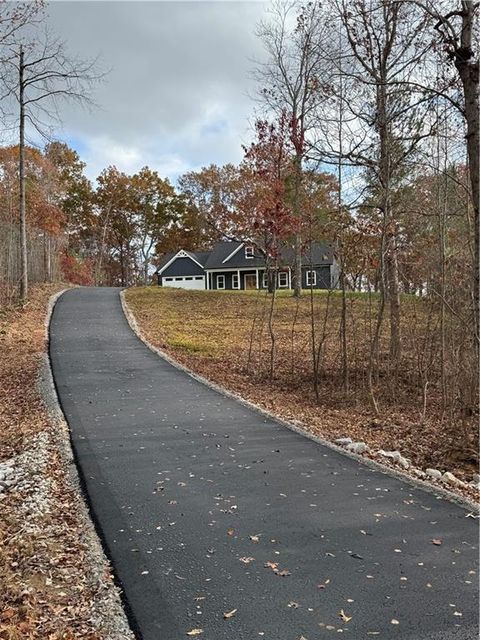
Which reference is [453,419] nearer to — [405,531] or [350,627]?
[405,531]

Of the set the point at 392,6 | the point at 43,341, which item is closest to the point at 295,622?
the point at 392,6

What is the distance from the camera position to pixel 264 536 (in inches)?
134

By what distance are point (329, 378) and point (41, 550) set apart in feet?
23.0

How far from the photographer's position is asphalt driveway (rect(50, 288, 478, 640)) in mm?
2537

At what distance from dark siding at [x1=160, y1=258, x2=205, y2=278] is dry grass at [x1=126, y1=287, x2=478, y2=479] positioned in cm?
2179

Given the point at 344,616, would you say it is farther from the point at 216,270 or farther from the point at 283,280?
the point at 216,270

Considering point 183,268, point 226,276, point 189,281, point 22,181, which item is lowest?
point 189,281

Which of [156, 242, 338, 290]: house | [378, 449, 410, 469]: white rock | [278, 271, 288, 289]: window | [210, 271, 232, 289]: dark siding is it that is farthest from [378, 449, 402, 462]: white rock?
[210, 271, 232, 289]: dark siding

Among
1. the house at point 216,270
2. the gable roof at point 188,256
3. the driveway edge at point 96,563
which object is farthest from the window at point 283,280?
the driveway edge at point 96,563

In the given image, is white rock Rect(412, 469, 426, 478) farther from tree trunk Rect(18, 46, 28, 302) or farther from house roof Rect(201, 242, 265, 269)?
house roof Rect(201, 242, 265, 269)

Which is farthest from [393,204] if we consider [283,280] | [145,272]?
[145,272]

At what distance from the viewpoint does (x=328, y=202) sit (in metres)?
10.8

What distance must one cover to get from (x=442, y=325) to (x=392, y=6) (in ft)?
12.7

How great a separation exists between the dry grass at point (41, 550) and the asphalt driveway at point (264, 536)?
0.21 meters
